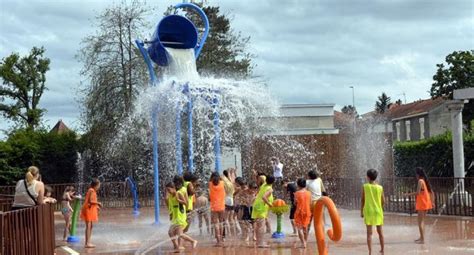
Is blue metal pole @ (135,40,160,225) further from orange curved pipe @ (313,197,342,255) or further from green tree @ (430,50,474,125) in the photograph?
green tree @ (430,50,474,125)

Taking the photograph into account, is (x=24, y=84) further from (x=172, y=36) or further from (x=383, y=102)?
(x=383, y=102)

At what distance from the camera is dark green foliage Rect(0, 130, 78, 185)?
3278 cm

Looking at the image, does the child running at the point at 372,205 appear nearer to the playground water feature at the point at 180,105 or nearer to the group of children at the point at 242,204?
the group of children at the point at 242,204

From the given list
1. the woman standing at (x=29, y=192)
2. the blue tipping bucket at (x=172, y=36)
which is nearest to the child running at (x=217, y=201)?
the woman standing at (x=29, y=192)

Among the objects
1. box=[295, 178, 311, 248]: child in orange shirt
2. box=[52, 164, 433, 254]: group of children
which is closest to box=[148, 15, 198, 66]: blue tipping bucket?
box=[52, 164, 433, 254]: group of children

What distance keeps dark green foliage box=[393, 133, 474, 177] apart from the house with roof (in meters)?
22.0

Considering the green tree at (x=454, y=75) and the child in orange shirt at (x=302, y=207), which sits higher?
the green tree at (x=454, y=75)

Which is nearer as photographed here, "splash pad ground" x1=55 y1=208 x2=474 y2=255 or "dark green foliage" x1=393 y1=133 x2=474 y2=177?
"splash pad ground" x1=55 y1=208 x2=474 y2=255

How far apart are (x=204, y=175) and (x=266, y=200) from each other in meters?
13.2

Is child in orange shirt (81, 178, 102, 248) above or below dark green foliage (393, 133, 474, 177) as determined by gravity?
below

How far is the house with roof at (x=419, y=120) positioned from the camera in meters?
62.7

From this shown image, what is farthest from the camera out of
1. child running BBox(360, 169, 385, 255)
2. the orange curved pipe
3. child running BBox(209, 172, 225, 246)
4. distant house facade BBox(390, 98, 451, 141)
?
distant house facade BBox(390, 98, 451, 141)

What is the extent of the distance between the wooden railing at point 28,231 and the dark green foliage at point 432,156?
2332cm

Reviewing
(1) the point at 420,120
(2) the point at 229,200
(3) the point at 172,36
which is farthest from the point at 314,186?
(1) the point at 420,120
